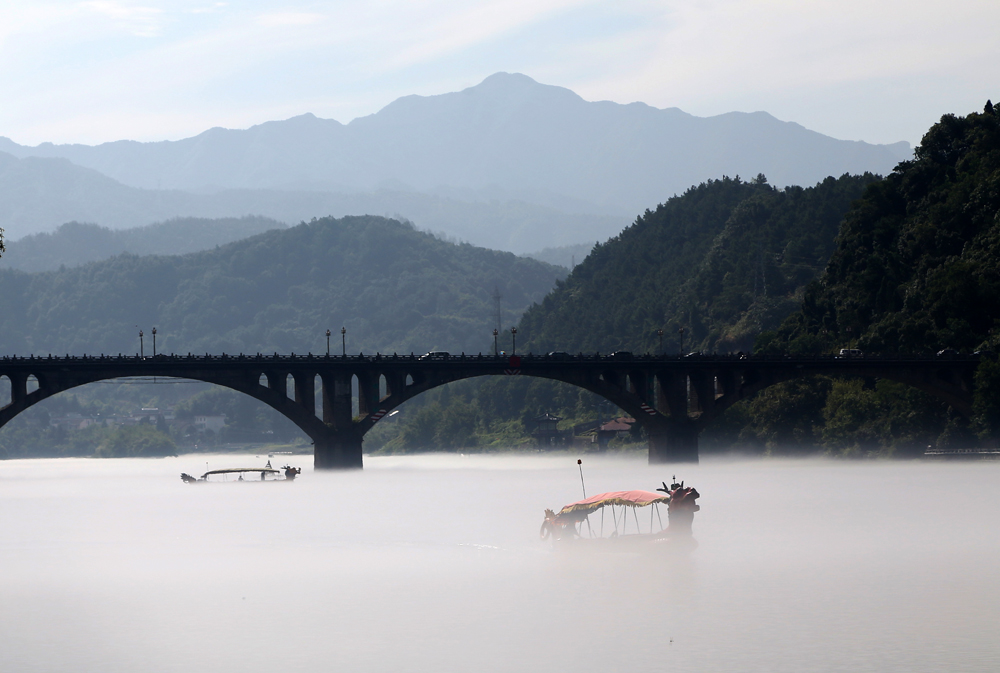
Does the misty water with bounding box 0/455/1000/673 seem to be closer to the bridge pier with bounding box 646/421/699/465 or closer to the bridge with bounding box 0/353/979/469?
the bridge with bounding box 0/353/979/469

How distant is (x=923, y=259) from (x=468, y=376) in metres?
51.6

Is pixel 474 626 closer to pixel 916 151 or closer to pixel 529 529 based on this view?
pixel 529 529

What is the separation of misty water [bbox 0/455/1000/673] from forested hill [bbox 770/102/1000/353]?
47.0 meters

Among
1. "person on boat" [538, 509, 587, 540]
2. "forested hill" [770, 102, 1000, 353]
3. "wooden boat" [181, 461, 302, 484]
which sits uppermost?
"forested hill" [770, 102, 1000, 353]

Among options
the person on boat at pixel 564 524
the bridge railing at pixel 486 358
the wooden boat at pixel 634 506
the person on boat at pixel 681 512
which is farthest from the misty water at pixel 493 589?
the bridge railing at pixel 486 358

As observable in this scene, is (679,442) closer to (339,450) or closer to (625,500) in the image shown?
(339,450)

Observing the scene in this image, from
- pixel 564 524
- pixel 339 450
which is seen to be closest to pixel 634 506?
pixel 564 524

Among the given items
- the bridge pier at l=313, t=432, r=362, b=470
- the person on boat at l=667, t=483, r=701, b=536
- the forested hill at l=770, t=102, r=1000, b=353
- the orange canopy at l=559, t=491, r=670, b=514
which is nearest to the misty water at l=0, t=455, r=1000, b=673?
the person on boat at l=667, t=483, r=701, b=536

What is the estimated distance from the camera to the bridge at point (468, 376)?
5423 inches

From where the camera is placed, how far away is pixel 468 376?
145m

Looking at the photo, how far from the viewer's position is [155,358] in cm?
13975

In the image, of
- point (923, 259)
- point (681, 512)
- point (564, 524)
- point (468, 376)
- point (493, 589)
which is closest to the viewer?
point (493, 589)

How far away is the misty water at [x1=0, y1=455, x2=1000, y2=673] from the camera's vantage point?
42938 millimetres

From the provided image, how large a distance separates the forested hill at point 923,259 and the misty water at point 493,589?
4697 cm
